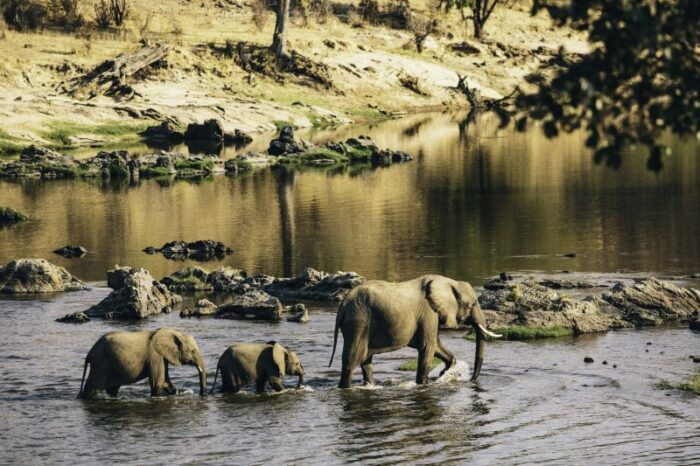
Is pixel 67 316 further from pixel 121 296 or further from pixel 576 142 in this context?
pixel 576 142

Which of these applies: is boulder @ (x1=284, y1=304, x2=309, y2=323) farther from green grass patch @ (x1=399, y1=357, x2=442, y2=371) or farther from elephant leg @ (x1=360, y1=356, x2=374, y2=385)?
elephant leg @ (x1=360, y1=356, x2=374, y2=385)

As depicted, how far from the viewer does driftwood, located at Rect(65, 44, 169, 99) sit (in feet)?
269

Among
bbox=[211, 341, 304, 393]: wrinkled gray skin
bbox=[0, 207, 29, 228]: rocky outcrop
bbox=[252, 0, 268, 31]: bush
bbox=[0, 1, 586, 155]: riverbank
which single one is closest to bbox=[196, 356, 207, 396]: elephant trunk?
bbox=[211, 341, 304, 393]: wrinkled gray skin

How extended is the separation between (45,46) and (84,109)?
1184 cm

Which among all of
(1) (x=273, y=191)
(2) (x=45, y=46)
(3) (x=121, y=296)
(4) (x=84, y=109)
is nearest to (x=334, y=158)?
(1) (x=273, y=191)

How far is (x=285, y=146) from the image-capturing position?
6862 cm

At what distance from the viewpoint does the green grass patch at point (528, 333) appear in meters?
26.1

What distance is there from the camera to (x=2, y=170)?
61.6 meters

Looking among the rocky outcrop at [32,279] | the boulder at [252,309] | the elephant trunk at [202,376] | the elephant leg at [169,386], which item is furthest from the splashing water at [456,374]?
the rocky outcrop at [32,279]

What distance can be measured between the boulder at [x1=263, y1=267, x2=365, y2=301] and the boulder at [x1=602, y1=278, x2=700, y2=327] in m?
5.73

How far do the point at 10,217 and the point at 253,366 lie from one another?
26620mm

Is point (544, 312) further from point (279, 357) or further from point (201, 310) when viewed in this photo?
point (279, 357)

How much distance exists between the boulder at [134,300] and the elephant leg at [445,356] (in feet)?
26.9

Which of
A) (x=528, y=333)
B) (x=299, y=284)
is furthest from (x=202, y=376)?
(x=299, y=284)
